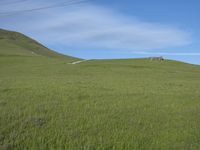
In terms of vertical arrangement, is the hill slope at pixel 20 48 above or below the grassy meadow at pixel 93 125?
above

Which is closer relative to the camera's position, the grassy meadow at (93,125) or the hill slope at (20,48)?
the grassy meadow at (93,125)

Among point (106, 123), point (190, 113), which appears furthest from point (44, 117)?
point (190, 113)

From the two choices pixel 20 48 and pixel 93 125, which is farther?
pixel 20 48

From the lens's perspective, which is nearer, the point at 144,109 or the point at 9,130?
the point at 9,130

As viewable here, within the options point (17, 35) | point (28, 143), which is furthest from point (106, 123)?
point (17, 35)

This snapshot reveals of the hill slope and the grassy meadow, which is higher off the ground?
the hill slope

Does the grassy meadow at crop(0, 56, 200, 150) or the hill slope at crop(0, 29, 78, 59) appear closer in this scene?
the grassy meadow at crop(0, 56, 200, 150)

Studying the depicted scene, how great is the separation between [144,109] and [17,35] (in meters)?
173

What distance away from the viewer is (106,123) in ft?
27.3

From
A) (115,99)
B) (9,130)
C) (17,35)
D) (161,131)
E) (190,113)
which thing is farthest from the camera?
(17,35)

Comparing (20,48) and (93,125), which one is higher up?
(20,48)

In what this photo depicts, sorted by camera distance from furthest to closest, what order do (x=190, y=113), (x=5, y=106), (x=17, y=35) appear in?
(x=17, y=35)
(x=190, y=113)
(x=5, y=106)

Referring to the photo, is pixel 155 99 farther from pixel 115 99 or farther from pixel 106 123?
pixel 106 123

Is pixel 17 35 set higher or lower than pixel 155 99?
higher
